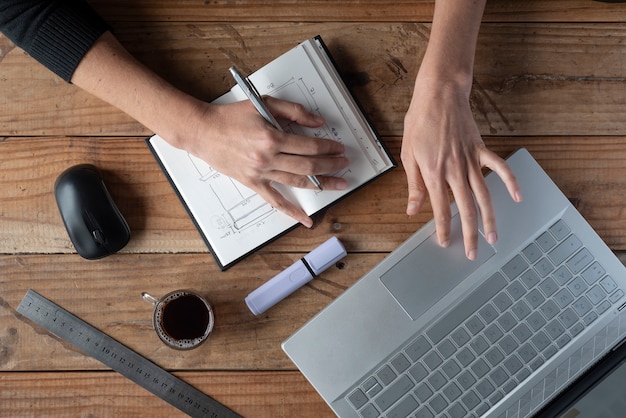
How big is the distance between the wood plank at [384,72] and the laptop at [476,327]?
171mm

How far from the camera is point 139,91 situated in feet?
2.76

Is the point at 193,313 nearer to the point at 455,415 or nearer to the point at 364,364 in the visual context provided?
the point at 364,364

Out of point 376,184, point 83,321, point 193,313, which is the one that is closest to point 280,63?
point 376,184

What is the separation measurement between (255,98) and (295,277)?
→ 0.27 meters

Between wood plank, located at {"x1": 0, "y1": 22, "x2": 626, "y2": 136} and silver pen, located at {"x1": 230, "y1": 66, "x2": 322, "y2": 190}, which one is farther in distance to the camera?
wood plank, located at {"x1": 0, "y1": 22, "x2": 626, "y2": 136}

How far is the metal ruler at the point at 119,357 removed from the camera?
0.87 metres

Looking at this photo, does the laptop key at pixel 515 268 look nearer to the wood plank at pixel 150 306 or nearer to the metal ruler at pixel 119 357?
the wood plank at pixel 150 306

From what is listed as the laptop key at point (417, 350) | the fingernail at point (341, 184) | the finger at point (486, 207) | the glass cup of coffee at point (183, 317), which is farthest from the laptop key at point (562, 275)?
the glass cup of coffee at point (183, 317)

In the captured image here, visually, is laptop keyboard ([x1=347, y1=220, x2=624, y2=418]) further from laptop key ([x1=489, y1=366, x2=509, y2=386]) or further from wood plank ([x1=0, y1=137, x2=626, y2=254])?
wood plank ([x1=0, y1=137, x2=626, y2=254])

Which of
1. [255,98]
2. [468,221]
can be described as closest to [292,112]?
[255,98]

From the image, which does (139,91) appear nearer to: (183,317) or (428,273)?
(183,317)

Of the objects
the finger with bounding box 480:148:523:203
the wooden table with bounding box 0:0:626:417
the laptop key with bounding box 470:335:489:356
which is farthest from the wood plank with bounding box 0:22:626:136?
the laptop key with bounding box 470:335:489:356

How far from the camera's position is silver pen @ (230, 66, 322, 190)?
29.8 inches

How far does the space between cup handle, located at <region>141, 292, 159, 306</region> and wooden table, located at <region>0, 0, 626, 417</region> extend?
0.01 meters
